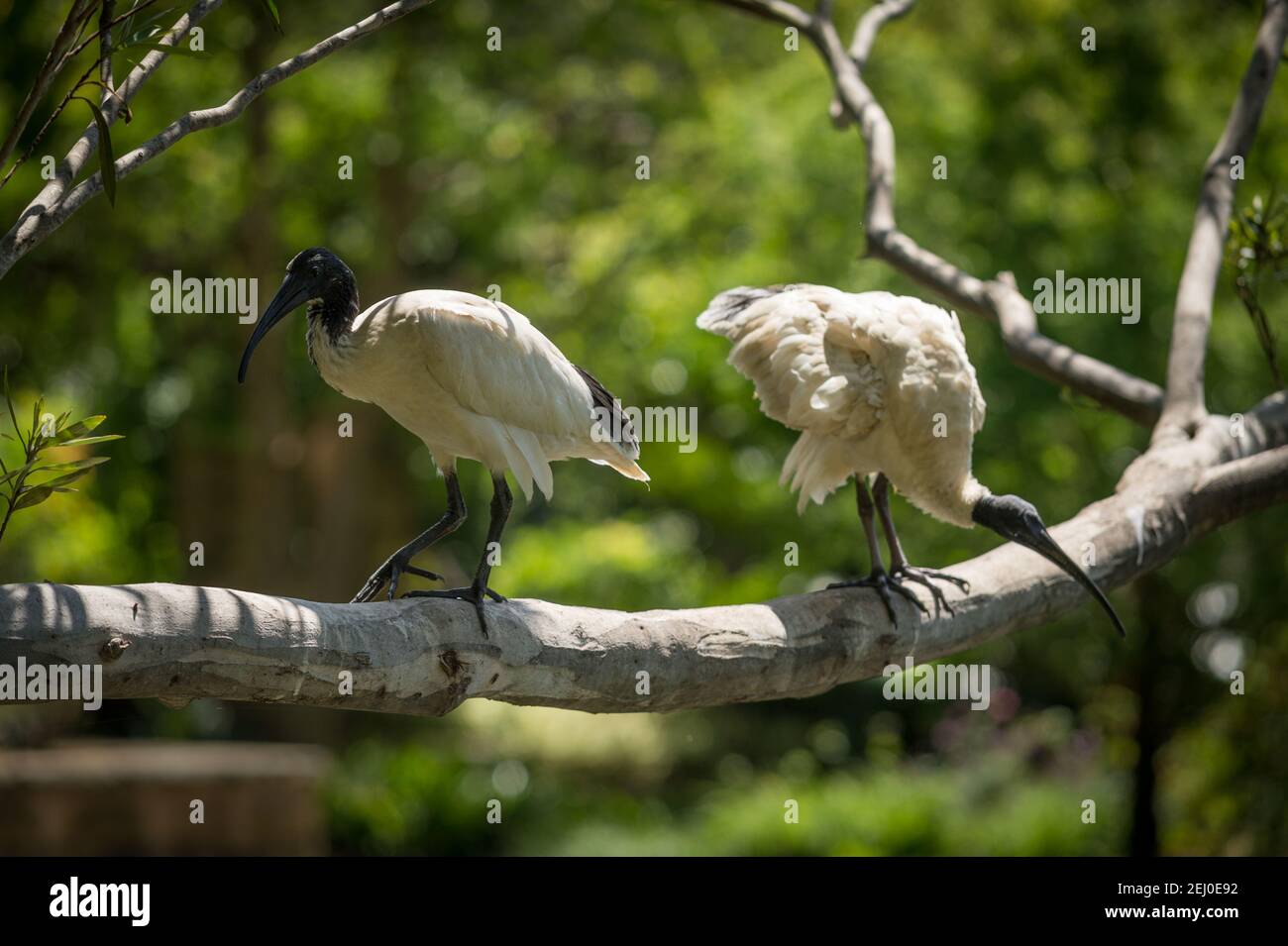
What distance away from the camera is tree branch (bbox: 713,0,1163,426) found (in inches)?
205

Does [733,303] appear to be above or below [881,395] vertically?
above

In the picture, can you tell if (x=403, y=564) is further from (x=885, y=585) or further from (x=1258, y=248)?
(x=1258, y=248)

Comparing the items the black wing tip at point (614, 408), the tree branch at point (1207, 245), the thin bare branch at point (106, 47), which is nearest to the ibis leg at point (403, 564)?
the black wing tip at point (614, 408)

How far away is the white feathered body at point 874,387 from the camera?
14.7ft

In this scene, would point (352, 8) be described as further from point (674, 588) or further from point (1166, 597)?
point (1166, 597)

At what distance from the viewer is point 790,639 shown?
3775 millimetres

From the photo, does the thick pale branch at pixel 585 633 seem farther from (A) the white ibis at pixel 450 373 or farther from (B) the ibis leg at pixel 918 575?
(A) the white ibis at pixel 450 373

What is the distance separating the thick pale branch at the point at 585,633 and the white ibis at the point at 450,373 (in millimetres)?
587

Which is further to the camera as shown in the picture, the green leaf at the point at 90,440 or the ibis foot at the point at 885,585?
the ibis foot at the point at 885,585

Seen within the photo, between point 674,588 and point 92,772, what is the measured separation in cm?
471

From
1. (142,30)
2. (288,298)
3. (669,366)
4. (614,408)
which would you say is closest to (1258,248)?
(614,408)

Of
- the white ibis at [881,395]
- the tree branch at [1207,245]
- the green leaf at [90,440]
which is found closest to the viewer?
the green leaf at [90,440]

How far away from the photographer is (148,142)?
304cm

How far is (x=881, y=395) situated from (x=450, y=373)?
152 cm
